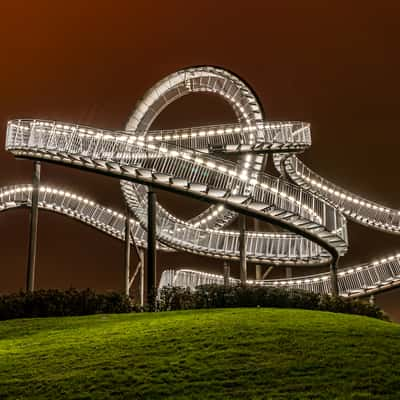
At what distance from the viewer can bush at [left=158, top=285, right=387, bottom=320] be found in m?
22.9

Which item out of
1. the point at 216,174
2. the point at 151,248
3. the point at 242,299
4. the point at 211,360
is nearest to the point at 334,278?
the point at 216,174

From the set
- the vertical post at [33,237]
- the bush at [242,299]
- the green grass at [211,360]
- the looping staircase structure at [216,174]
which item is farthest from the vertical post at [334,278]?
the green grass at [211,360]

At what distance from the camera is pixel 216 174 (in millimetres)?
31328

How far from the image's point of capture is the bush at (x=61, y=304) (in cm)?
2327

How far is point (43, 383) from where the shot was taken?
13305 millimetres

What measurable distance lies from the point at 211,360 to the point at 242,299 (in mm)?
9202

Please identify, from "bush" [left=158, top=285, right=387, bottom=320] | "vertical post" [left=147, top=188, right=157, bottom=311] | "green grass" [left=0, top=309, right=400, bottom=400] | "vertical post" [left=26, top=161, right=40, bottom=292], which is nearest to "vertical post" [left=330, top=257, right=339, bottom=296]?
"vertical post" [left=147, top=188, right=157, bottom=311]

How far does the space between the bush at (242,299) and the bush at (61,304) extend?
159cm

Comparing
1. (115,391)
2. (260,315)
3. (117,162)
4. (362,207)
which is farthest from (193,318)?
(362,207)

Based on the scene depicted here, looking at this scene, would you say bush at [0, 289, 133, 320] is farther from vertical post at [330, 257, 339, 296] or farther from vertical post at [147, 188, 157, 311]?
vertical post at [330, 257, 339, 296]

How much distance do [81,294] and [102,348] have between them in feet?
28.1

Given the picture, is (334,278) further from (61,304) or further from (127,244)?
(61,304)

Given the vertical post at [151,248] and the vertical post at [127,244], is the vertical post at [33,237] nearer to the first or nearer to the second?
the vertical post at [151,248]

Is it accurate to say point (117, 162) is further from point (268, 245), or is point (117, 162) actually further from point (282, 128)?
point (268, 245)
